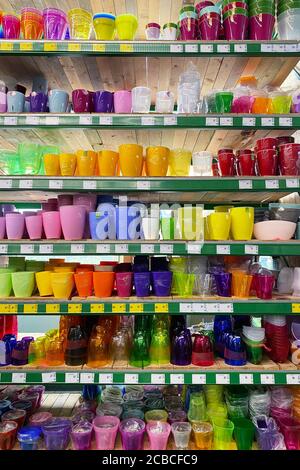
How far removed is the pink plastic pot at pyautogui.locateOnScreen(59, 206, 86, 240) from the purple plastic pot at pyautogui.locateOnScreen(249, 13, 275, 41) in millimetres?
1290

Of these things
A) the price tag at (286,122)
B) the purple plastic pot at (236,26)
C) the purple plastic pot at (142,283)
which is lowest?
→ the purple plastic pot at (142,283)

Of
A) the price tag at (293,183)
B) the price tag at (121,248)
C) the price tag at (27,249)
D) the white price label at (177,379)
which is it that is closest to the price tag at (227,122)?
the price tag at (293,183)

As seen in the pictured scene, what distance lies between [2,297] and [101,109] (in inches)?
44.1

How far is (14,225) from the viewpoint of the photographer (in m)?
1.64

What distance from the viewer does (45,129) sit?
1777 mm

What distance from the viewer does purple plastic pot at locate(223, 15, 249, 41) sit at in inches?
64.4

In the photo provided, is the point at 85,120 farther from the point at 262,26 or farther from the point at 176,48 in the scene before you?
the point at 262,26

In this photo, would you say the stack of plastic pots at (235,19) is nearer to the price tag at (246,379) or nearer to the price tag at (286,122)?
the price tag at (286,122)

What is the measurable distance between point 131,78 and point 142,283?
124cm

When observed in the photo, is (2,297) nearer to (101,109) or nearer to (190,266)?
(190,266)

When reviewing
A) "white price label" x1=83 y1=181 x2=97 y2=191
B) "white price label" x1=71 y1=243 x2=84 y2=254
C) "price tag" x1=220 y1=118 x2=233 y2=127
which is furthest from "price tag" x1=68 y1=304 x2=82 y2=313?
"price tag" x1=220 y1=118 x2=233 y2=127

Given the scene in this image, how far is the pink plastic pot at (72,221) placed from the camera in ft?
5.23

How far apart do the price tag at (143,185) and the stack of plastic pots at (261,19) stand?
96cm
